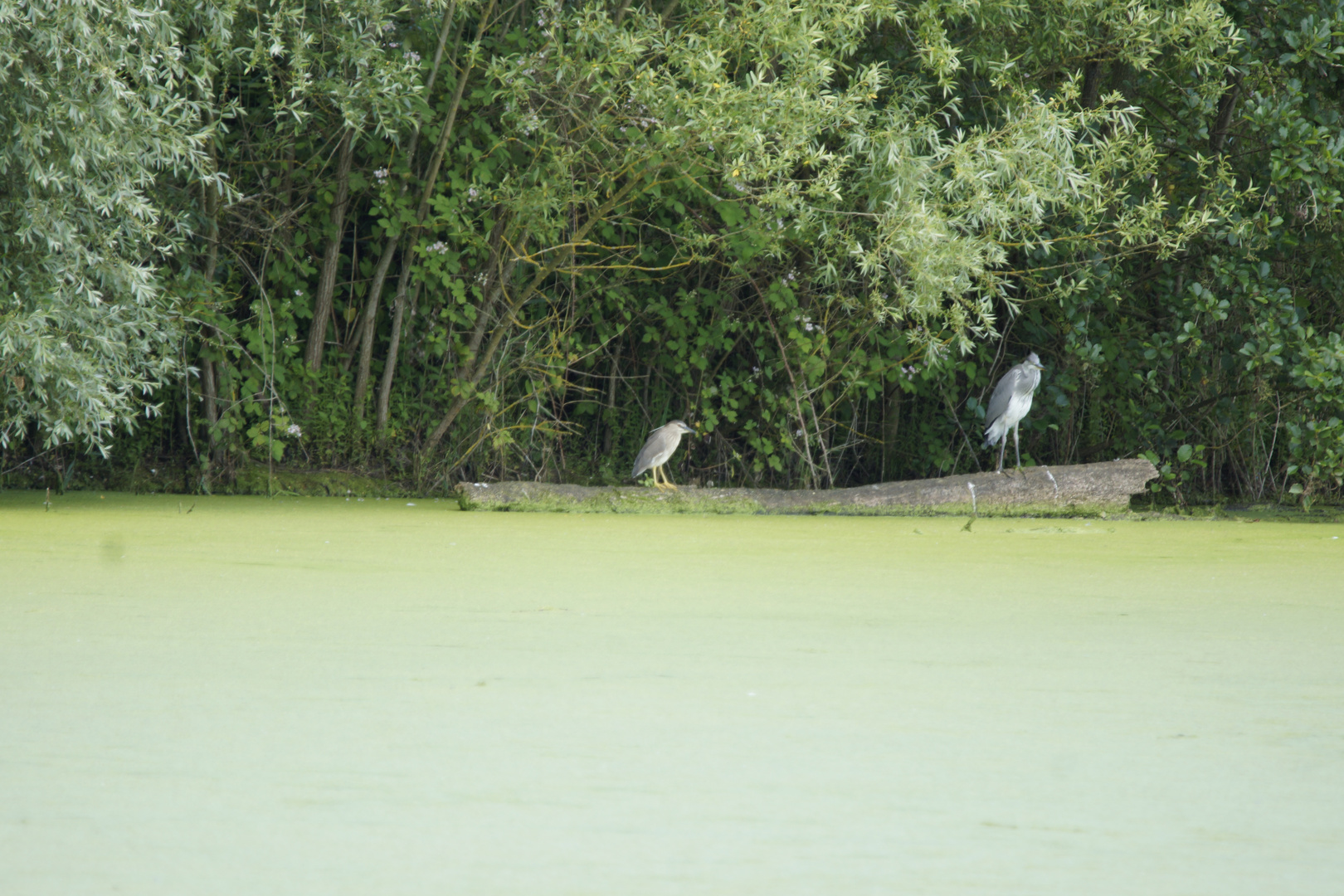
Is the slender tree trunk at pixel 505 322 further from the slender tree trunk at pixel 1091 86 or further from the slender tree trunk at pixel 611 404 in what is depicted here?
the slender tree trunk at pixel 1091 86

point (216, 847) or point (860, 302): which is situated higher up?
point (860, 302)

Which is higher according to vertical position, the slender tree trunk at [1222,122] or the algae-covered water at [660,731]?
the slender tree trunk at [1222,122]

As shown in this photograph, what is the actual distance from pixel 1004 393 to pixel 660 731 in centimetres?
452

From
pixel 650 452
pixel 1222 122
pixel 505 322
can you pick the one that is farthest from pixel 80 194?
pixel 1222 122

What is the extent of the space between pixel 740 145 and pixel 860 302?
53.8 inches

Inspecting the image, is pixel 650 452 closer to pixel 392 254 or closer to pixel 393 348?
pixel 393 348

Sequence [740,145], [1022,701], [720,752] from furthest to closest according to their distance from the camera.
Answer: [740,145]
[1022,701]
[720,752]

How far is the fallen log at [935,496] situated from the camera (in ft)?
18.5

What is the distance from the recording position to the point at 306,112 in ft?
17.4

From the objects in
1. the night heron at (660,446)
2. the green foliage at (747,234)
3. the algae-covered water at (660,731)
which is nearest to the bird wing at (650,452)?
the night heron at (660,446)

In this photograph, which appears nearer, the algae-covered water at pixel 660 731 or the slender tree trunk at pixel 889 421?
the algae-covered water at pixel 660 731

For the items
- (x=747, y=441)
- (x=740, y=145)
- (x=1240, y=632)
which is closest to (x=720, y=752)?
(x=1240, y=632)

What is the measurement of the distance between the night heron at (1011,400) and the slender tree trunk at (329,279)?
2.97 metres

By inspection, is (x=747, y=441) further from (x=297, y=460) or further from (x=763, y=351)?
(x=297, y=460)
